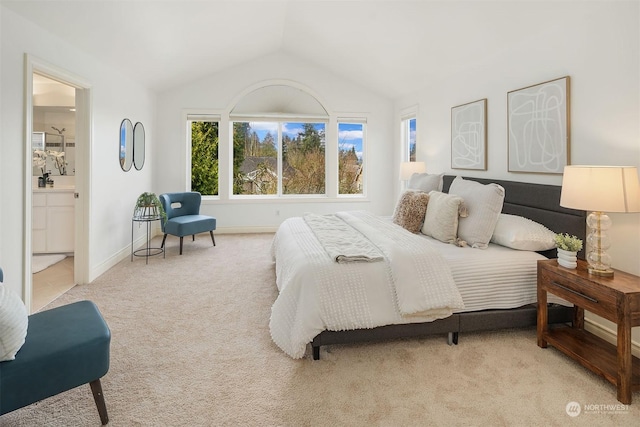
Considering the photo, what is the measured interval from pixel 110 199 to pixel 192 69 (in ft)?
7.82

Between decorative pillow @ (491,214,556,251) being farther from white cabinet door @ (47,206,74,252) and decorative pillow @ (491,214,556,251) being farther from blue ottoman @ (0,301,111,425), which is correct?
white cabinet door @ (47,206,74,252)

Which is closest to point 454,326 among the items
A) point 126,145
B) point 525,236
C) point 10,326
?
point 525,236

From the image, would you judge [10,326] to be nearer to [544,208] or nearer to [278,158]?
[544,208]

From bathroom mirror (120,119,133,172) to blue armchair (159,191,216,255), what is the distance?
61 centimetres

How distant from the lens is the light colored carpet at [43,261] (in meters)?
4.19

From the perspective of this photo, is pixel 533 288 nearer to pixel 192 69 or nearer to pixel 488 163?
pixel 488 163

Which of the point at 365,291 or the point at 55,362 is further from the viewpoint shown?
the point at 365,291

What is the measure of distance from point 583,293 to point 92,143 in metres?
4.48

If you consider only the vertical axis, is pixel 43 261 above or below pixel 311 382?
above

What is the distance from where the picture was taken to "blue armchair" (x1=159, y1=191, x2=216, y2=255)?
4.89 meters

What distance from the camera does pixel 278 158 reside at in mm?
6488

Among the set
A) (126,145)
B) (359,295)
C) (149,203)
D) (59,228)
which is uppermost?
(126,145)

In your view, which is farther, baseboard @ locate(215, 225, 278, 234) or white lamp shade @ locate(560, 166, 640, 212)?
baseboard @ locate(215, 225, 278, 234)

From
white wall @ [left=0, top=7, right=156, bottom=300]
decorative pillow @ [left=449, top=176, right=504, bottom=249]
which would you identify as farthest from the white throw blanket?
white wall @ [left=0, top=7, right=156, bottom=300]
